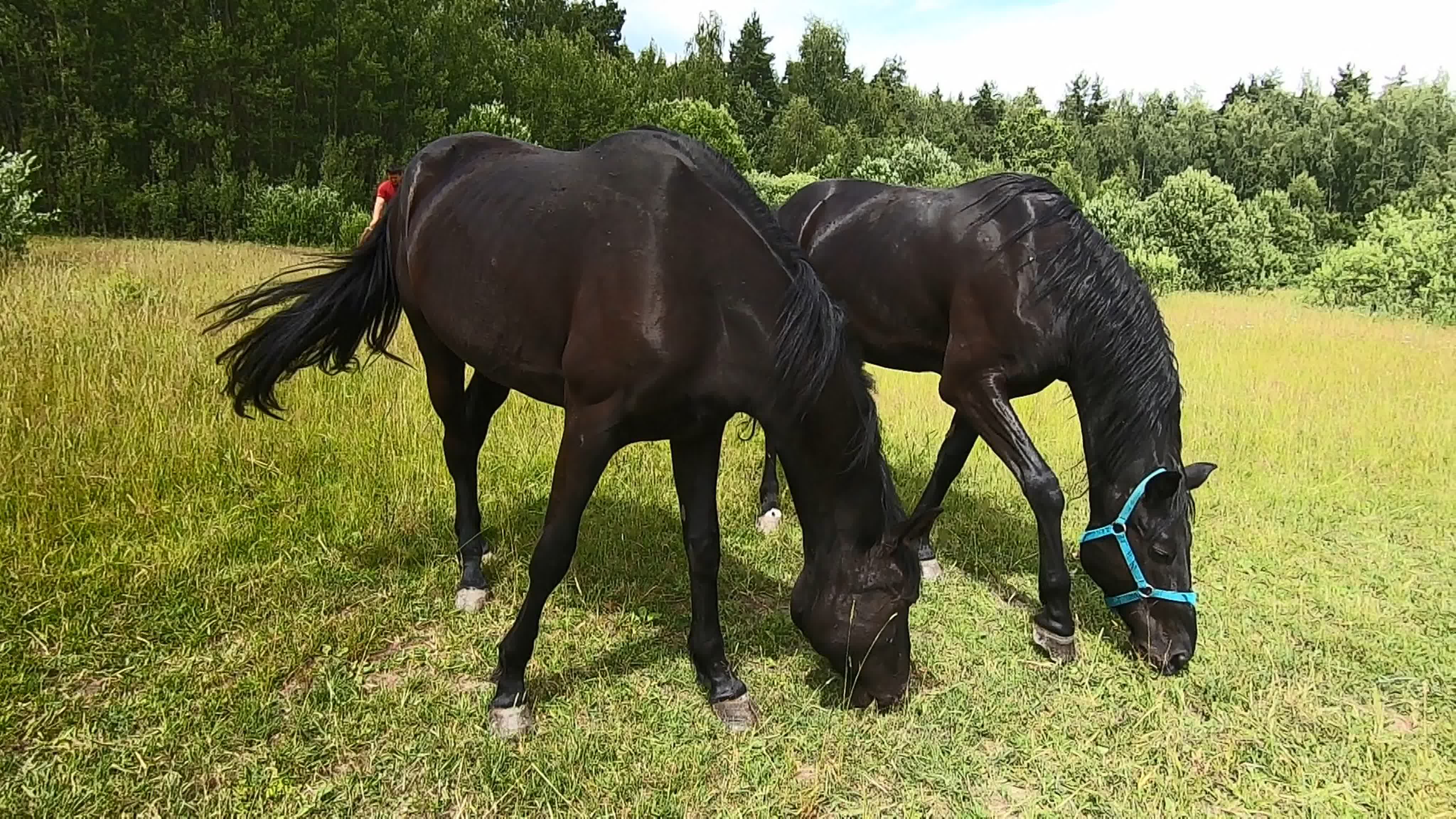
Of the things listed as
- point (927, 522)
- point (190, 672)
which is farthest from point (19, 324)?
point (927, 522)

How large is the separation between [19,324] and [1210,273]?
76.2 feet

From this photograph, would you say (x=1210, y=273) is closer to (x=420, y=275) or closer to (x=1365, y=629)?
(x=1365, y=629)

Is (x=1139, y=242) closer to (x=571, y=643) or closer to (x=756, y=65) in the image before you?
(x=571, y=643)

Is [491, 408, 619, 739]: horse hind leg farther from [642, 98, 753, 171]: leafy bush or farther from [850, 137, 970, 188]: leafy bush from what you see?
[642, 98, 753, 171]: leafy bush

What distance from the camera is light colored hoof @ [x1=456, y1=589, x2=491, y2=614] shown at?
12.0 feet

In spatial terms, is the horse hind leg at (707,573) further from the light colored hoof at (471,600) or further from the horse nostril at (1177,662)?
the horse nostril at (1177,662)

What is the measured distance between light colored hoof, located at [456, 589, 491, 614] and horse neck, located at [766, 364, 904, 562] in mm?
1759

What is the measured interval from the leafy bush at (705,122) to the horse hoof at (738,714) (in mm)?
→ 23501

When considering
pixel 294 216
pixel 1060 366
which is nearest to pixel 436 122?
pixel 294 216

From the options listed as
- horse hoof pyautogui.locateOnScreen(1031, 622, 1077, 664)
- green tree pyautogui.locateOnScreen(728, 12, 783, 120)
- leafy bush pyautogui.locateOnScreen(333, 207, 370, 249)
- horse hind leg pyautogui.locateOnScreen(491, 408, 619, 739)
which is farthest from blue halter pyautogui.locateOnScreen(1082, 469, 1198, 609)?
green tree pyautogui.locateOnScreen(728, 12, 783, 120)

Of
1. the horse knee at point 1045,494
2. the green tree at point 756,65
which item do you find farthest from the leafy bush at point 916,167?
the green tree at point 756,65

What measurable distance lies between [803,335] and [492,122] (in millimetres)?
21283

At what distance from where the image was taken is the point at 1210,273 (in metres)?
20.2

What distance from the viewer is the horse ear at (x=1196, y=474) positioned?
337 cm
